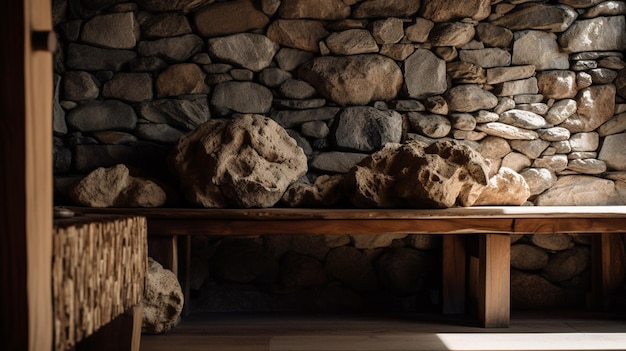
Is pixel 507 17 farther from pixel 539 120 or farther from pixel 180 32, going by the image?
pixel 180 32

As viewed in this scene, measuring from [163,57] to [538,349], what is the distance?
9.72 ft

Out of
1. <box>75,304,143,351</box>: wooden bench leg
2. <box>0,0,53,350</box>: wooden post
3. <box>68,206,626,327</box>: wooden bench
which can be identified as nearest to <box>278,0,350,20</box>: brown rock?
<box>68,206,626,327</box>: wooden bench

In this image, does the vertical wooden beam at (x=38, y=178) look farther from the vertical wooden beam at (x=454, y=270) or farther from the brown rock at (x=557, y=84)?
the brown rock at (x=557, y=84)

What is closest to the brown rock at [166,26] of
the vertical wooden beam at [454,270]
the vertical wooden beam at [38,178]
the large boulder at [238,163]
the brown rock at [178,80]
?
the brown rock at [178,80]

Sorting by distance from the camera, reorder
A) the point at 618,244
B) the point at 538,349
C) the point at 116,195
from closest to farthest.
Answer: the point at 538,349
the point at 116,195
the point at 618,244

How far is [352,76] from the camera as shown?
4.01 metres

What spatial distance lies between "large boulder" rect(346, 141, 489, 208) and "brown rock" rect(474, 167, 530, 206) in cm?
31

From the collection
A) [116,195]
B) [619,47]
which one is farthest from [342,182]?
[619,47]

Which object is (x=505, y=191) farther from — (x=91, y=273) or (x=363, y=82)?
(x=91, y=273)

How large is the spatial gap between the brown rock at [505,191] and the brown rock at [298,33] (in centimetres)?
152

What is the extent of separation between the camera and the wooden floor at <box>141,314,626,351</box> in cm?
301

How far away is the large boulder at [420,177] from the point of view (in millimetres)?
3389

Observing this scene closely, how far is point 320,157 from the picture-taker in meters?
4.02

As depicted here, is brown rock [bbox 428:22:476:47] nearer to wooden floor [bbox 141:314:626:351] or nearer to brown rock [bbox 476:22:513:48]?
brown rock [bbox 476:22:513:48]
